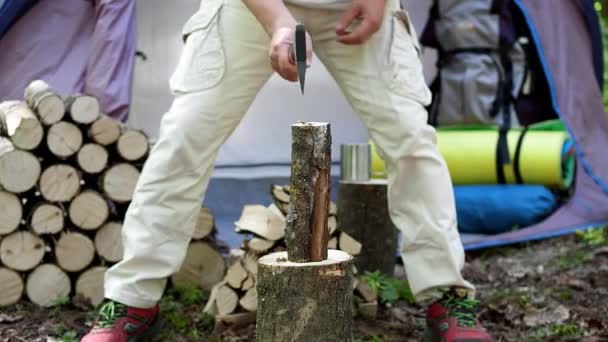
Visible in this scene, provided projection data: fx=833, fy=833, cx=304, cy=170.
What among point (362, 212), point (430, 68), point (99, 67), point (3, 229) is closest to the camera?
point (3, 229)

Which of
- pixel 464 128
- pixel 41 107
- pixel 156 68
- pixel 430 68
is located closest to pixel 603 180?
pixel 464 128

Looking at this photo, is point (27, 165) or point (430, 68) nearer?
point (27, 165)

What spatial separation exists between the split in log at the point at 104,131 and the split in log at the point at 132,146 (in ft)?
0.10

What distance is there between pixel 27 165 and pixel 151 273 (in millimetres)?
1001

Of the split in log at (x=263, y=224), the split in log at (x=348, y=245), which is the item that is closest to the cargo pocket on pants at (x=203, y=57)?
the split in log at (x=263, y=224)

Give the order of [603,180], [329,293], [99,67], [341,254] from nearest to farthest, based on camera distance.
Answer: [329,293]
[341,254]
[99,67]
[603,180]

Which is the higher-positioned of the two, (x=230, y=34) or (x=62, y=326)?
(x=230, y=34)

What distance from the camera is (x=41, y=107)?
3.34 m

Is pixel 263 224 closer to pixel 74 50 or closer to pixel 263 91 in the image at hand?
pixel 74 50

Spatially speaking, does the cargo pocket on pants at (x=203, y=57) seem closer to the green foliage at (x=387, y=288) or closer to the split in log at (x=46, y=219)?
the split in log at (x=46, y=219)

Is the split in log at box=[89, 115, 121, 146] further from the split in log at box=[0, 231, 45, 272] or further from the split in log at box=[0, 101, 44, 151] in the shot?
the split in log at box=[0, 231, 45, 272]

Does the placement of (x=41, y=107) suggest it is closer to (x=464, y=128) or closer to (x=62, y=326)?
(x=62, y=326)

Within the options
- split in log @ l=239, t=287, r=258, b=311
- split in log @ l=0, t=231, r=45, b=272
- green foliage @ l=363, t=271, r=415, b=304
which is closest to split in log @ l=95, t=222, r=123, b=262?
split in log @ l=0, t=231, r=45, b=272

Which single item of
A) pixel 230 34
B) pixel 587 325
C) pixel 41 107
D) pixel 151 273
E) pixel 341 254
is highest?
pixel 230 34
